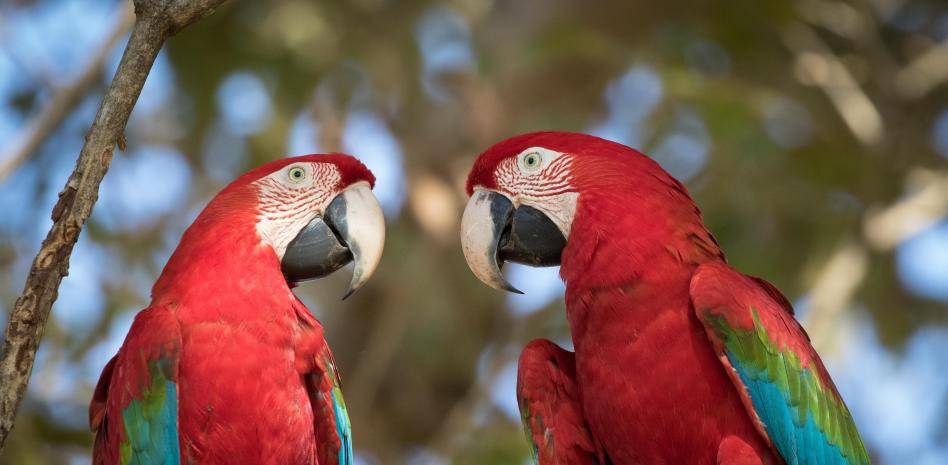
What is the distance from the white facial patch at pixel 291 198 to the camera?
3176 mm

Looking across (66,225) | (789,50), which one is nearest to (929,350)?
(789,50)

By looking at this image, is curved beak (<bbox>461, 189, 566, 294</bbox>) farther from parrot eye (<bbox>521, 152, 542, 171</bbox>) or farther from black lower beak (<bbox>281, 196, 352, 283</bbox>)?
black lower beak (<bbox>281, 196, 352, 283</bbox>)

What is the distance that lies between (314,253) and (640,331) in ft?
3.23

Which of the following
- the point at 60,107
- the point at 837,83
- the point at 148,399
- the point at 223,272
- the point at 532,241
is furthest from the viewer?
the point at 837,83

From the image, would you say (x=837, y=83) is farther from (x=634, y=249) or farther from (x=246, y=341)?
(x=246, y=341)

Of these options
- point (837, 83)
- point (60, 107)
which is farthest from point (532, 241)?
point (837, 83)

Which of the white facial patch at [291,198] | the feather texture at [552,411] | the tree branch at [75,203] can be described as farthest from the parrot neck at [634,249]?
the tree branch at [75,203]

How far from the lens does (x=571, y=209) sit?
323 cm

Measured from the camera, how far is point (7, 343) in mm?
2350

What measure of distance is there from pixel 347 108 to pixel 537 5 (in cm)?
160

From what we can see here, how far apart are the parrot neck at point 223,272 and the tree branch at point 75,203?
1.90 ft

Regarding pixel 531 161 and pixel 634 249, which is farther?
pixel 531 161

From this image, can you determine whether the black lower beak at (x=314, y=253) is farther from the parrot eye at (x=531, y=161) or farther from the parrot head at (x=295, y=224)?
→ the parrot eye at (x=531, y=161)

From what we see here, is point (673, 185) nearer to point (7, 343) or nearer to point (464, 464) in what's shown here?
point (7, 343)
